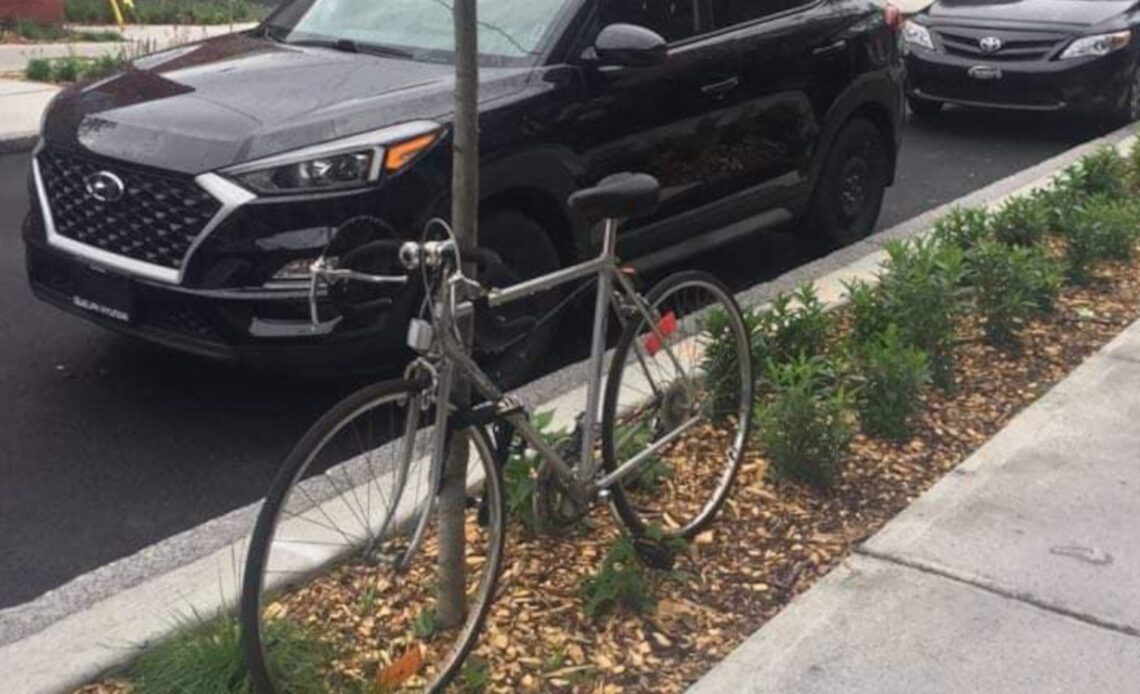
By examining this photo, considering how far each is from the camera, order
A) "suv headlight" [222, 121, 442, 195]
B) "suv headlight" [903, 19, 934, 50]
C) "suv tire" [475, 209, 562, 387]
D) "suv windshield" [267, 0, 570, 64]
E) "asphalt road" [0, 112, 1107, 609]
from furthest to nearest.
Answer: "suv headlight" [903, 19, 934, 50]
"suv windshield" [267, 0, 570, 64]
"suv tire" [475, 209, 562, 387]
"suv headlight" [222, 121, 442, 195]
"asphalt road" [0, 112, 1107, 609]

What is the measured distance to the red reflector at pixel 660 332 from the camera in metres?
3.86

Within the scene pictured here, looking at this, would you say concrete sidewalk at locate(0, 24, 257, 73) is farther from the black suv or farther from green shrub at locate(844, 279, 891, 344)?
green shrub at locate(844, 279, 891, 344)

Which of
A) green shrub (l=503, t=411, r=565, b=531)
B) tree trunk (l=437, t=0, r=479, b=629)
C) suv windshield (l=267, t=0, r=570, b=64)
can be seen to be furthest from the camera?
suv windshield (l=267, t=0, r=570, b=64)

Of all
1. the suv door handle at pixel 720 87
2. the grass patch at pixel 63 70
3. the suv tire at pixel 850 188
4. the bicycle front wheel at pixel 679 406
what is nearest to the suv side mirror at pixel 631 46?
the suv door handle at pixel 720 87

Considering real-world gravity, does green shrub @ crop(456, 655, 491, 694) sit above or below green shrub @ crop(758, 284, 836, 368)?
below

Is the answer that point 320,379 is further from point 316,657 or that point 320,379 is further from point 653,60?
point 316,657

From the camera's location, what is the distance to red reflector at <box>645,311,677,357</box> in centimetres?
386

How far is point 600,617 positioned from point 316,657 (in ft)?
2.60

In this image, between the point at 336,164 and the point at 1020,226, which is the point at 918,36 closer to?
the point at 1020,226

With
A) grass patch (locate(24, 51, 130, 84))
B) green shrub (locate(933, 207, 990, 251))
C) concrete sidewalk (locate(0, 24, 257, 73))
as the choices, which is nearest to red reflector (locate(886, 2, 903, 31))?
green shrub (locate(933, 207, 990, 251))

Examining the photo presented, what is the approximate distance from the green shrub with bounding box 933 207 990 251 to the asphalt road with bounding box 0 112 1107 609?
1.12 metres

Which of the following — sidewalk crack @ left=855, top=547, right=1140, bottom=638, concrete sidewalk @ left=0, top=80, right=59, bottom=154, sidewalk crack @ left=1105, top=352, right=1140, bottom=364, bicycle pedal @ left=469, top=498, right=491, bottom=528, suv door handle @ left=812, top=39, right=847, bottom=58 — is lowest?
sidewalk crack @ left=1105, top=352, right=1140, bottom=364

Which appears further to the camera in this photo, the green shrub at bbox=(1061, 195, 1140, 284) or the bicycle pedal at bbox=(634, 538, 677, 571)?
the green shrub at bbox=(1061, 195, 1140, 284)

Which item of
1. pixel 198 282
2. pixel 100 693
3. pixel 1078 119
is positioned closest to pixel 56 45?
pixel 1078 119
